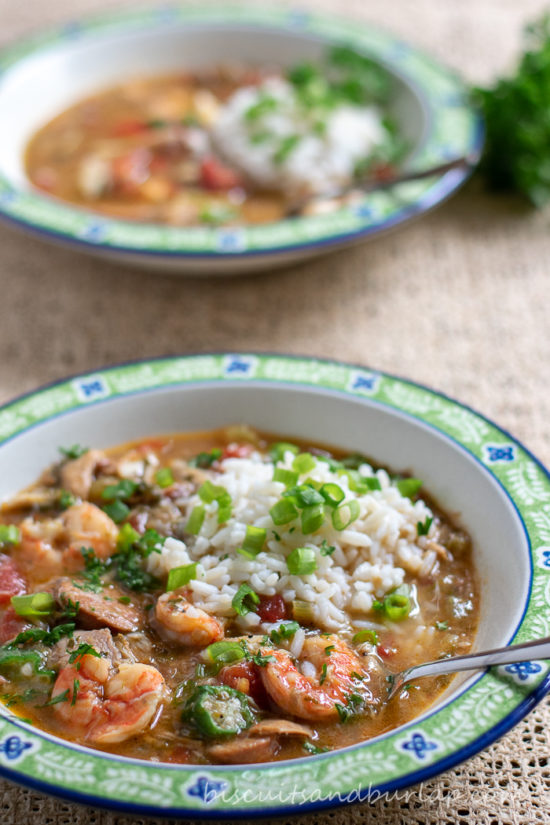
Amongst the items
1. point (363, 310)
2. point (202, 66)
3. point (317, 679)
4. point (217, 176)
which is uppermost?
point (202, 66)

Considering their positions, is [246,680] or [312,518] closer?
[246,680]

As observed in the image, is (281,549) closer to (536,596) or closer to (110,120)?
(536,596)

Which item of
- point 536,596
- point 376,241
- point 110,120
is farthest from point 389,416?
point 110,120

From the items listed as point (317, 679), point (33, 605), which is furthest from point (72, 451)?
point (317, 679)

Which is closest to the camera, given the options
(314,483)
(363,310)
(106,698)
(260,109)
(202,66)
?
(106,698)

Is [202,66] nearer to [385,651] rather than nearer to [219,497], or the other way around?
[219,497]

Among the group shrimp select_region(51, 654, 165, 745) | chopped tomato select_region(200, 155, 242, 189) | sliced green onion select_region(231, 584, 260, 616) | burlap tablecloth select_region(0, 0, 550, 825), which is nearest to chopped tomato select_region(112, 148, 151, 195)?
chopped tomato select_region(200, 155, 242, 189)
